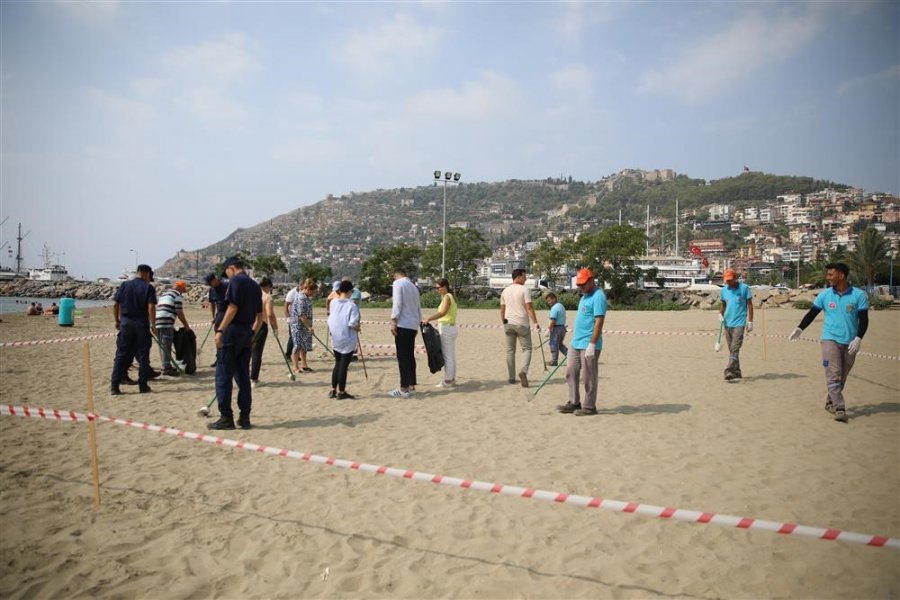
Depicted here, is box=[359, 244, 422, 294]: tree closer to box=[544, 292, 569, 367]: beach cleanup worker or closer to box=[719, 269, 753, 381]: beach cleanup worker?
box=[544, 292, 569, 367]: beach cleanup worker

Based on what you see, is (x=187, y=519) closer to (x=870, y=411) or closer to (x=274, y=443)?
(x=274, y=443)

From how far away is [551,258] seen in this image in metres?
57.9

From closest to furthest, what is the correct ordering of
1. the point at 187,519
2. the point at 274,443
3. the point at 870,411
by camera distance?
1. the point at 187,519
2. the point at 274,443
3. the point at 870,411

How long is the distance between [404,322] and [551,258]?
50.9 m

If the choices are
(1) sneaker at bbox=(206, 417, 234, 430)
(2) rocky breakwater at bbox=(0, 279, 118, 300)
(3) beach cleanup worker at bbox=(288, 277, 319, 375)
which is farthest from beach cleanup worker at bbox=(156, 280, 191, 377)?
(2) rocky breakwater at bbox=(0, 279, 118, 300)

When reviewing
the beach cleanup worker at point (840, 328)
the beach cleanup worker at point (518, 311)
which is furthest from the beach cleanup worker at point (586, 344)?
the beach cleanup worker at point (840, 328)

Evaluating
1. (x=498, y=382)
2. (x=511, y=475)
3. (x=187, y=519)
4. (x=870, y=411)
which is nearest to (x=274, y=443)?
(x=187, y=519)

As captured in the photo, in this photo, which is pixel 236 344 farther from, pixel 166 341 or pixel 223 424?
pixel 166 341

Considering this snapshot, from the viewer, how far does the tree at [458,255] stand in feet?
190

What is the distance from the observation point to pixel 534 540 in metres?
4.11

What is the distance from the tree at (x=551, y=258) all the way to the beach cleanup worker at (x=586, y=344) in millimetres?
49122

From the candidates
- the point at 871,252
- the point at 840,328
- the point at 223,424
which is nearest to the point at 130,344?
the point at 223,424

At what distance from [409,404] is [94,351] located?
10894mm

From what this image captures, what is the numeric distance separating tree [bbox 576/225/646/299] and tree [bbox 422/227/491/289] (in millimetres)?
12142
